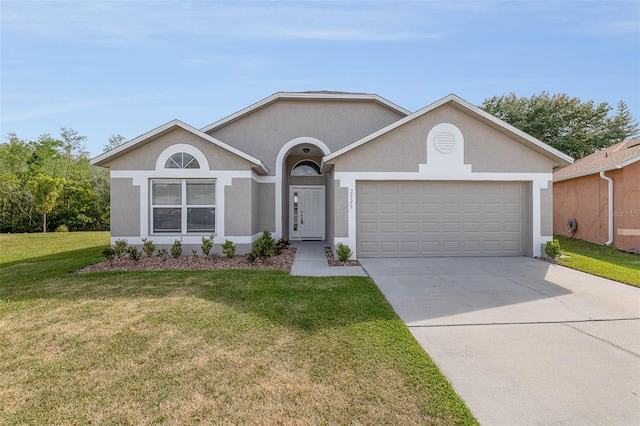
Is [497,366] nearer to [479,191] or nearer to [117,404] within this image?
[117,404]

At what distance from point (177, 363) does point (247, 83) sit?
49.4 ft

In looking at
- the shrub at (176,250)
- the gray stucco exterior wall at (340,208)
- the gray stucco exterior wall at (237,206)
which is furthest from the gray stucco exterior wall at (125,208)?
the gray stucco exterior wall at (340,208)

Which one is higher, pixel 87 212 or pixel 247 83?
pixel 247 83

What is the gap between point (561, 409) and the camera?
276cm

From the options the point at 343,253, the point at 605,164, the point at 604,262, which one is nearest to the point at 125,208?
the point at 343,253

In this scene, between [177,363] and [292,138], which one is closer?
[177,363]

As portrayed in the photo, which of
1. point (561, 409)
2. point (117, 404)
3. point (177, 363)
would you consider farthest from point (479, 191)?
point (117, 404)

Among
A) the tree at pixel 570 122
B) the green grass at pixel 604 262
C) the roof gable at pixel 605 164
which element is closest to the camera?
the green grass at pixel 604 262

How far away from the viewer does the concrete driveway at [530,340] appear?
2.83 metres

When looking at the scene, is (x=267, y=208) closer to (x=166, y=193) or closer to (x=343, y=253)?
(x=166, y=193)

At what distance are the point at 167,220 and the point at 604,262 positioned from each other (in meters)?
13.7

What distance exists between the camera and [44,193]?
21781 mm

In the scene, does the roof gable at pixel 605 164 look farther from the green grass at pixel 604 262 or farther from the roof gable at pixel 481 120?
the roof gable at pixel 481 120

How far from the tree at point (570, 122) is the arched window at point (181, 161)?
28.3m
